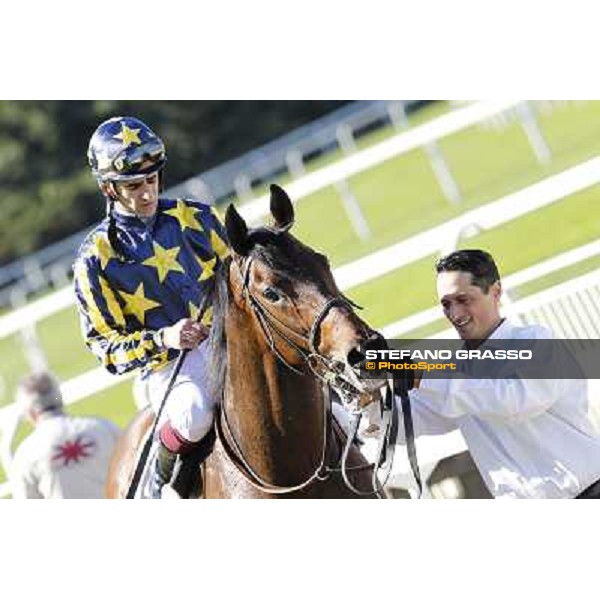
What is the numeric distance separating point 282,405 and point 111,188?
3.01 ft

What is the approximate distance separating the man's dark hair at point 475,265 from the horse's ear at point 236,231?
31.7 inches

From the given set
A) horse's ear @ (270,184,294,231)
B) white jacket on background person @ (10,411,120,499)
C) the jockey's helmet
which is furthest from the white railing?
white jacket on background person @ (10,411,120,499)

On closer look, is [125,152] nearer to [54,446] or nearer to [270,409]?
[270,409]

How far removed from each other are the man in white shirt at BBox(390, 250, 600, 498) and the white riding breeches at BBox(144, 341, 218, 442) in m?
0.64

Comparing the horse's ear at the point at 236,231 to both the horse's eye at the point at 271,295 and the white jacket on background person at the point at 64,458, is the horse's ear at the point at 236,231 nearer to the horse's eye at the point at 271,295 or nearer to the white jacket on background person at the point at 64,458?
the horse's eye at the point at 271,295

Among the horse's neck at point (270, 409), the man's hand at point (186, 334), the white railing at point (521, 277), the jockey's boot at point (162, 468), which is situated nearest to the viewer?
the horse's neck at point (270, 409)

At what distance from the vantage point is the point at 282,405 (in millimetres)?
4375

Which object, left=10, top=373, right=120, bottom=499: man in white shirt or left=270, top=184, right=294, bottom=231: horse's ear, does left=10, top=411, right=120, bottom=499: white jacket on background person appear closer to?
left=10, top=373, right=120, bottom=499: man in white shirt

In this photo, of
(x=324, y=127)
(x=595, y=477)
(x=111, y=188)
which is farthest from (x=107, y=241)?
(x=595, y=477)

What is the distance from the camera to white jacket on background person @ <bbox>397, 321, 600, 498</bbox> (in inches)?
179

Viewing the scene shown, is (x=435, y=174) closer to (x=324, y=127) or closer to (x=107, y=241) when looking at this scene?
(x=324, y=127)

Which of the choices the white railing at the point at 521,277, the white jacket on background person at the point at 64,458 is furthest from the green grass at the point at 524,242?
the white jacket on background person at the point at 64,458

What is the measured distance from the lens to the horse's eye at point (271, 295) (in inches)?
166

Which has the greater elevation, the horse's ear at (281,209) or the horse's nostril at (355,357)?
the horse's ear at (281,209)
